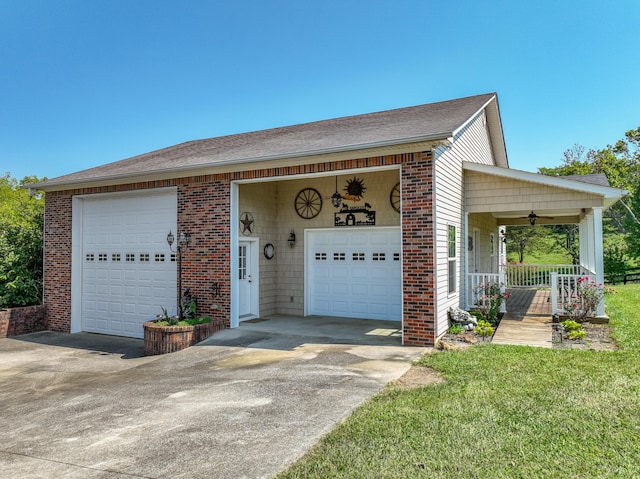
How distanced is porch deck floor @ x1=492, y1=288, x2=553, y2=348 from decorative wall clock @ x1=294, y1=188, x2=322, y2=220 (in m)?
5.36

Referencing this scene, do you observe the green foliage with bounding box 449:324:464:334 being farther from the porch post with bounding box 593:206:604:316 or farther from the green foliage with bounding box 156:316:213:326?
the green foliage with bounding box 156:316:213:326

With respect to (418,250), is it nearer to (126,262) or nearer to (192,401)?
(192,401)

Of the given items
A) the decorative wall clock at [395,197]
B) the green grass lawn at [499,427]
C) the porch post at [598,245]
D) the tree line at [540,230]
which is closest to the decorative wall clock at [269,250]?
the decorative wall clock at [395,197]

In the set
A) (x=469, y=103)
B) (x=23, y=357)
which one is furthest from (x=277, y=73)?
(x=23, y=357)

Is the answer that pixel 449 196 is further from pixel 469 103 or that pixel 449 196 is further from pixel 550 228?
pixel 550 228

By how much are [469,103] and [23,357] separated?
12399mm

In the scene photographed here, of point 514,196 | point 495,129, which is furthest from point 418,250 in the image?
point 495,129

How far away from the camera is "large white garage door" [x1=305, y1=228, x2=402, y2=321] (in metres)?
10.7

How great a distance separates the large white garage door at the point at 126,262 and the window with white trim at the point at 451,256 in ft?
20.9

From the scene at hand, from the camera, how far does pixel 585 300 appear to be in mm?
9023

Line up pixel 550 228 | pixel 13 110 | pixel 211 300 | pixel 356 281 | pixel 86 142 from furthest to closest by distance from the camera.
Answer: pixel 550 228 → pixel 86 142 → pixel 13 110 → pixel 356 281 → pixel 211 300

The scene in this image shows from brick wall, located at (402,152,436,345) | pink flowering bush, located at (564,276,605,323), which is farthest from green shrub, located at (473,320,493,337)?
pink flowering bush, located at (564,276,605,323)

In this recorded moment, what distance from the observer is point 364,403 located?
4773mm

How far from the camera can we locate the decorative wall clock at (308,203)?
457 inches
